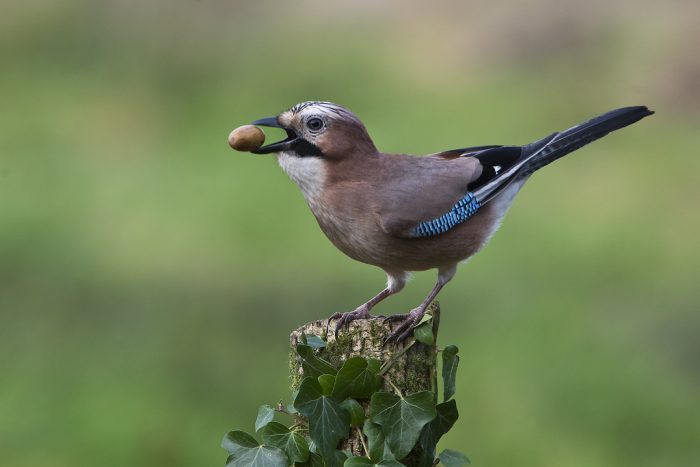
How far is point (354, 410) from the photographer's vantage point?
2725 mm

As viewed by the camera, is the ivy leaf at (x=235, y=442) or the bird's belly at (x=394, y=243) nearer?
the ivy leaf at (x=235, y=442)

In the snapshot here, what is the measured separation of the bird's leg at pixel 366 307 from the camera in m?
2.92

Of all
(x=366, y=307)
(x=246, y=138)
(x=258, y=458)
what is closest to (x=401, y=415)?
(x=258, y=458)

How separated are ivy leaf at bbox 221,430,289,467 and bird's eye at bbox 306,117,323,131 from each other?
108 centimetres

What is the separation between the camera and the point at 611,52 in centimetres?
844

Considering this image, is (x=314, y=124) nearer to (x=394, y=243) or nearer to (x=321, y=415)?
(x=394, y=243)

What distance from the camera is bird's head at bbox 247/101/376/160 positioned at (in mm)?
3447

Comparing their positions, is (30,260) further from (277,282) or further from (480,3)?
(480,3)

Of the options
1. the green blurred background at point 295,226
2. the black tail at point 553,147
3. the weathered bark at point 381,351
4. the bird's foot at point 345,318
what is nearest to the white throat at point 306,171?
the bird's foot at point 345,318

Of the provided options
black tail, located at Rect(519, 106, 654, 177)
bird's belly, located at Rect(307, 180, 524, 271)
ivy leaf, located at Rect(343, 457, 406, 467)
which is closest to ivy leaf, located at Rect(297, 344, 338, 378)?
ivy leaf, located at Rect(343, 457, 406, 467)

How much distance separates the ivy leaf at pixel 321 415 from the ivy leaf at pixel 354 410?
0.03 m

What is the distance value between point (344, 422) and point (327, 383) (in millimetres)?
96

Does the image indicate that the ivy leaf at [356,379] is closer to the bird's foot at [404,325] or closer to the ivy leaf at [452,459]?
the bird's foot at [404,325]

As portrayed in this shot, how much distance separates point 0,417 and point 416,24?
4505 millimetres
